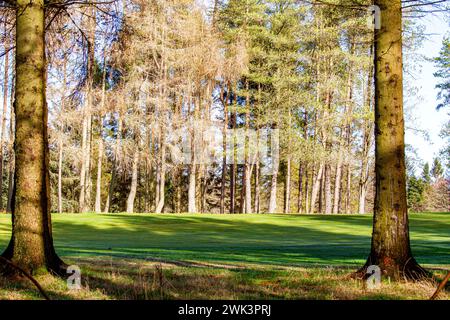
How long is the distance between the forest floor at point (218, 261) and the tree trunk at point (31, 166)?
0.52 meters

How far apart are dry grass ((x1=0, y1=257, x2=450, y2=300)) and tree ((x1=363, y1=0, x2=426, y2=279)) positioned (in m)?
0.39

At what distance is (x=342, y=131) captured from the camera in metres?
39.2

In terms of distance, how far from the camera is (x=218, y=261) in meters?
10.5

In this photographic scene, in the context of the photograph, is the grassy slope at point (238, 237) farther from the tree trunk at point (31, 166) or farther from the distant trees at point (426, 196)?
the distant trees at point (426, 196)

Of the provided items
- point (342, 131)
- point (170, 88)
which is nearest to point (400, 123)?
point (170, 88)

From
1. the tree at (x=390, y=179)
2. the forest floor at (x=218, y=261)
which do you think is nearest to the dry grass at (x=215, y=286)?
the forest floor at (x=218, y=261)

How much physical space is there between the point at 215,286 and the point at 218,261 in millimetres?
3566

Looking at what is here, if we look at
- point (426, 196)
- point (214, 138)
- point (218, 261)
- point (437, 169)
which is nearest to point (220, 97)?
point (214, 138)

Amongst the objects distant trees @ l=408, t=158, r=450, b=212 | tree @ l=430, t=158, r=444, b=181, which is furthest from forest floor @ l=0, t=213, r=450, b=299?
tree @ l=430, t=158, r=444, b=181

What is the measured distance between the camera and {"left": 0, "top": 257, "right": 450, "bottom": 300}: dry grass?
6.43 metres

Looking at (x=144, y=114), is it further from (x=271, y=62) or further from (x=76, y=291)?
(x=76, y=291)

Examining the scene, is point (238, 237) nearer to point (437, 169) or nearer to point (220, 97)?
point (220, 97)

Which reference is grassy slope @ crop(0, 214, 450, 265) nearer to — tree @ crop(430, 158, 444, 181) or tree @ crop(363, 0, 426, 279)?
tree @ crop(363, 0, 426, 279)

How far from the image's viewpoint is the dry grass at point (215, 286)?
6.43 metres
